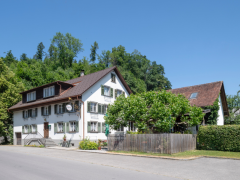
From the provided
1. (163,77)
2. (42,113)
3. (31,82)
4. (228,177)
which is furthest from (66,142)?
(163,77)

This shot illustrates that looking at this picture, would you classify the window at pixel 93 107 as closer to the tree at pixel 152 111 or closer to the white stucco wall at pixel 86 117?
the white stucco wall at pixel 86 117

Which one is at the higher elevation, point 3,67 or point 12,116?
point 3,67

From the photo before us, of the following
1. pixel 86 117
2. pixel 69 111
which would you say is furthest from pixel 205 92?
pixel 69 111

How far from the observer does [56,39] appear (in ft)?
218

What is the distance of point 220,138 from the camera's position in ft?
65.3

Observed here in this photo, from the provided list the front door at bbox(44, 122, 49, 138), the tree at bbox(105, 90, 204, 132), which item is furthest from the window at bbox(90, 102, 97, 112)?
the tree at bbox(105, 90, 204, 132)

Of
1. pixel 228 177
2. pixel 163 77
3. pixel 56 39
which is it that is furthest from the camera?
pixel 163 77

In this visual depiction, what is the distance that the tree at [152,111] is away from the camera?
18938 millimetres

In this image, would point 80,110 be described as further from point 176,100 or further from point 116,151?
point 176,100

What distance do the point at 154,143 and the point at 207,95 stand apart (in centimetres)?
1261

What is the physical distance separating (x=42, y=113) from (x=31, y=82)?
1064 inches

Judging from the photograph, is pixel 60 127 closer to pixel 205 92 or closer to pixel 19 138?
pixel 19 138

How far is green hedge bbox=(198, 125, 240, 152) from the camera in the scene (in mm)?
19109

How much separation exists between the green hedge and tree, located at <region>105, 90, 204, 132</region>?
4.32 feet
